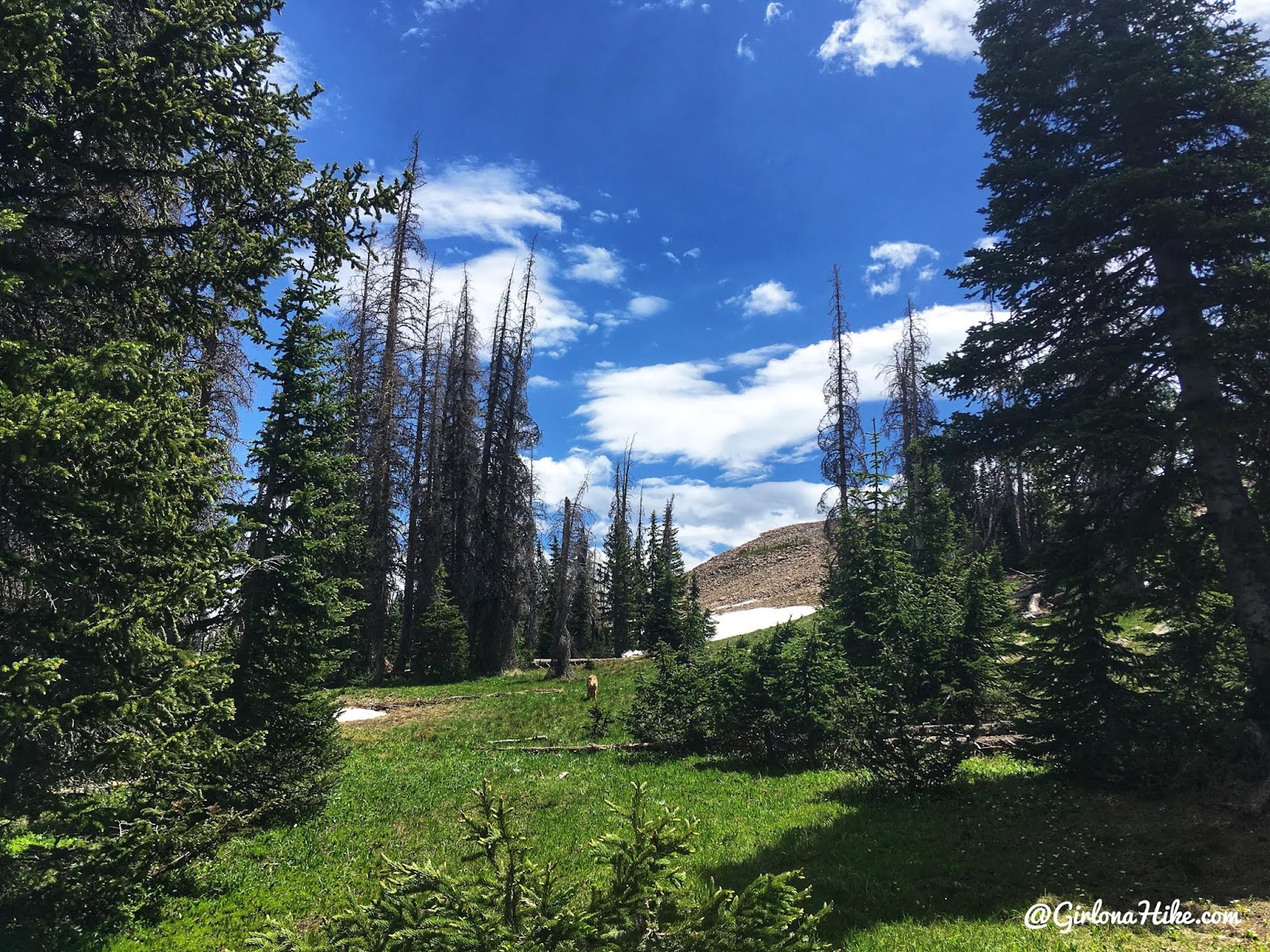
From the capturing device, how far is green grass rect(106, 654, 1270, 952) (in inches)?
278

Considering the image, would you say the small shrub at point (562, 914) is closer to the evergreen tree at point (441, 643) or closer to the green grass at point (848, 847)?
the green grass at point (848, 847)

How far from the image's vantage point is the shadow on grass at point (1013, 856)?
7.20 metres

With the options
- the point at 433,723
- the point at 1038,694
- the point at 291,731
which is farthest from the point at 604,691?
the point at 1038,694

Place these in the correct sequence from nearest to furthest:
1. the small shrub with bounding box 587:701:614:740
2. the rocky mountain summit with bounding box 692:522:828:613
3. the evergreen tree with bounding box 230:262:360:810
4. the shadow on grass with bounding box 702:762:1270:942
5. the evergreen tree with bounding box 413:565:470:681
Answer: the shadow on grass with bounding box 702:762:1270:942 < the evergreen tree with bounding box 230:262:360:810 < the small shrub with bounding box 587:701:614:740 < the evergreen tree with bounding box 413:565:470:681 < the rocky mountain summit with bounding box 692:522:828:613

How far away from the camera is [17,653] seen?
20.2ft

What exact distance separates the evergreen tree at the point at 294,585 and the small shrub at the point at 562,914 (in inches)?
338

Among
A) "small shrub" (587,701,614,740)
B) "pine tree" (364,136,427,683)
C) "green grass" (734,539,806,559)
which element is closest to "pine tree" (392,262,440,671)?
"pine tree" (364,136,427,683)

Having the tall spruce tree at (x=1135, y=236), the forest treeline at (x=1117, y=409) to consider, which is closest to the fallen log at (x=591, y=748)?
the forest treeline at (x=1117, y=409)

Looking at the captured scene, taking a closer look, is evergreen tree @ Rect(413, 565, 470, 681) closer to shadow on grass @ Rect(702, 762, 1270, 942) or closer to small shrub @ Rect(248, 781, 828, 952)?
shadow on grass @ Rect(702, 762, 1270, 942)

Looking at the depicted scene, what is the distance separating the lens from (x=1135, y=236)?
1020 cm

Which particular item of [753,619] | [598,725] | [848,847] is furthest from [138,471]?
[753,619]

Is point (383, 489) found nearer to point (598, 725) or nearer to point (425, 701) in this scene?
point (425, 701)

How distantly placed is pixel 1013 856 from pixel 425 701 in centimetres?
1915

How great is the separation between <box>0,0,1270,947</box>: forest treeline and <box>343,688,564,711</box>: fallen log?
27.9 feet
